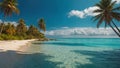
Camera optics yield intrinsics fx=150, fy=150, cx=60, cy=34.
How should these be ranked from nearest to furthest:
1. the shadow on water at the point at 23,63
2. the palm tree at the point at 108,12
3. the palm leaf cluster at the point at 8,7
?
the shadow on water at the point at 23,63 < the palm tree at the point at 108,12 < the palm leaf cluster at the point at 8,7

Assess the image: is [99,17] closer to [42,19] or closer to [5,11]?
[5,11]

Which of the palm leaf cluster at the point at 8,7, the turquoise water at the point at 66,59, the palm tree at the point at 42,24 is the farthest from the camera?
the palm tree at the point at 42,24

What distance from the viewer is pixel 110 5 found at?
71.4ft

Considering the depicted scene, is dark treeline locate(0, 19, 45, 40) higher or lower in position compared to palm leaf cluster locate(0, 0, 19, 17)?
lower

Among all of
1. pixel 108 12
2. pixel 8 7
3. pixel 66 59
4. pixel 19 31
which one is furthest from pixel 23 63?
pixel 19 31

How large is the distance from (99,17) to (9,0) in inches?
988

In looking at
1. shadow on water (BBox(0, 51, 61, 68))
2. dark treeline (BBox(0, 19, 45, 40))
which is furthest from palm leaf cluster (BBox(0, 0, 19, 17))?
shadow on water (BBox(0, 51, 61, 68))

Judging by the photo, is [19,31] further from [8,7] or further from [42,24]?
[8,7]

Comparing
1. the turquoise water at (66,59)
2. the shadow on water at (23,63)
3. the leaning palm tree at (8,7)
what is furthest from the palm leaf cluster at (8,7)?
the shadow on water at (23,63)

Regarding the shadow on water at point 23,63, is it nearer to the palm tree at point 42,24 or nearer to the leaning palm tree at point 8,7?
the leaning palm tree at point 8,7

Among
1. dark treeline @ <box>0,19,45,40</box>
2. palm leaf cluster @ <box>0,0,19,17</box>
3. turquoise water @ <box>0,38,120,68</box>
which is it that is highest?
palm leaf cluster @ <box>0,0,19,17</box>

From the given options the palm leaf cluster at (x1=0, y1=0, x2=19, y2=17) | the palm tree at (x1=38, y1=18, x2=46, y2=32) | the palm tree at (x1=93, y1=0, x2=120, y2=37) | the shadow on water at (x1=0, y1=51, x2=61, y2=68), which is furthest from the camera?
the palm tree at (x1=38, y1=18, x2=46, y2=32)

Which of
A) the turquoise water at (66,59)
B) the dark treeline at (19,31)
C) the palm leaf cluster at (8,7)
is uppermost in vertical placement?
the palm leaf cluster at (8,7)

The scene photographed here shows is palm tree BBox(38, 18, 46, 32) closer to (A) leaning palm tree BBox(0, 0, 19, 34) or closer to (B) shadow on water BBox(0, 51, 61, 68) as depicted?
(A) leaning palm tree BBox(0, 0, 19, 34)
